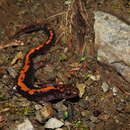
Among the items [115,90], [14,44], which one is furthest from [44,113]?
[14,44]

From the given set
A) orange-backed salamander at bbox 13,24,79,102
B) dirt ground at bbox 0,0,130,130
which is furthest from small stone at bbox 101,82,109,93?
orange-backed salamander at bbox 13,24,79,102

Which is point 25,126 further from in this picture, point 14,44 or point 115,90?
point 14,44

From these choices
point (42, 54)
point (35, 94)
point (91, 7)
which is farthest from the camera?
point (91, 7)

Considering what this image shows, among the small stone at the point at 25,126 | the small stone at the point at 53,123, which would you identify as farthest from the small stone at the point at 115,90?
the small stone at the point at 25,126

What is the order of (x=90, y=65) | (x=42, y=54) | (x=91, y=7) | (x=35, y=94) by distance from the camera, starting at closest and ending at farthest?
(x=35, y=94), (x=90, y=65), (x=42, y=54), (x=91, y=7)

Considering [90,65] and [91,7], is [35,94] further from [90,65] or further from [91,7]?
[91,7]

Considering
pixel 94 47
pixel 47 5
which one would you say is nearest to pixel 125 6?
pixel 94 47
